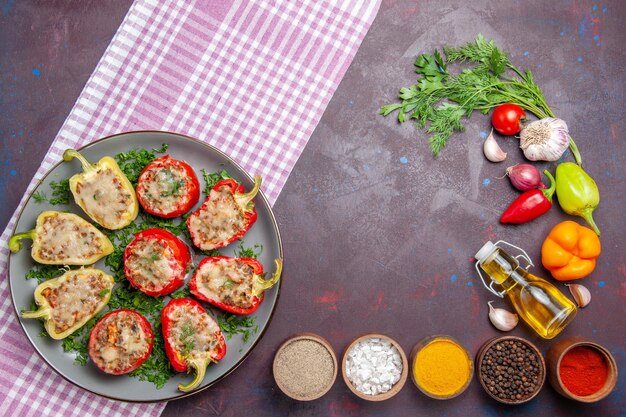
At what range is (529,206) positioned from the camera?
11.6 ft

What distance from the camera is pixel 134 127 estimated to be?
3490 millimetres

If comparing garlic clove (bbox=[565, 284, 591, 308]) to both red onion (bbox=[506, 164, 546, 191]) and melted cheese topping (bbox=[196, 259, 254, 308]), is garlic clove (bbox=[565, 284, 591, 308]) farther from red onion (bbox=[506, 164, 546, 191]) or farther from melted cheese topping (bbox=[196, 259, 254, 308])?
melted cheese topping (bbox=[196, 259, 254, 308])

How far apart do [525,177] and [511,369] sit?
1100mm

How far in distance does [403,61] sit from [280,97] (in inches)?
30.7

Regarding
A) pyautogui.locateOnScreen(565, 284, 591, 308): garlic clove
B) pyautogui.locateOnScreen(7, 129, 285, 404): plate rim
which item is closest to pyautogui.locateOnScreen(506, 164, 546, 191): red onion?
pyautogui.locateOnScreen(565, 284, 591, 308): garlic clove

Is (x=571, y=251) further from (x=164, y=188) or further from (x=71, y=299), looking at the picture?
(x=71, y=299)

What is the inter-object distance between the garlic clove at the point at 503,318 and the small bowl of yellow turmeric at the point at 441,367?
30 cm

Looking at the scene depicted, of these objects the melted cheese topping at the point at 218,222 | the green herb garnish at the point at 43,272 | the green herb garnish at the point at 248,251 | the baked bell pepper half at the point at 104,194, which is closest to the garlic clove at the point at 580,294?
the green herb garnish at the point at 248,251

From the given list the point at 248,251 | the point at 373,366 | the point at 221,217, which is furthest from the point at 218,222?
the point at 373,366

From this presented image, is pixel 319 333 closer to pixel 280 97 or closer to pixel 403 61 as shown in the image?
pixel 280 97

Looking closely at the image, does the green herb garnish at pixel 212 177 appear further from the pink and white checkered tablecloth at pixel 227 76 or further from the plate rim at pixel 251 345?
the pink and white checkered tablecloth at pixel 227 76

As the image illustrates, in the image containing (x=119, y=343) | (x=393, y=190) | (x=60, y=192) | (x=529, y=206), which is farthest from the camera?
(x=393, y=190)

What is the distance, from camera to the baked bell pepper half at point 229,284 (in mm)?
3236

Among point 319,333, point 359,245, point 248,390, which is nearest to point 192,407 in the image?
point 248,390
